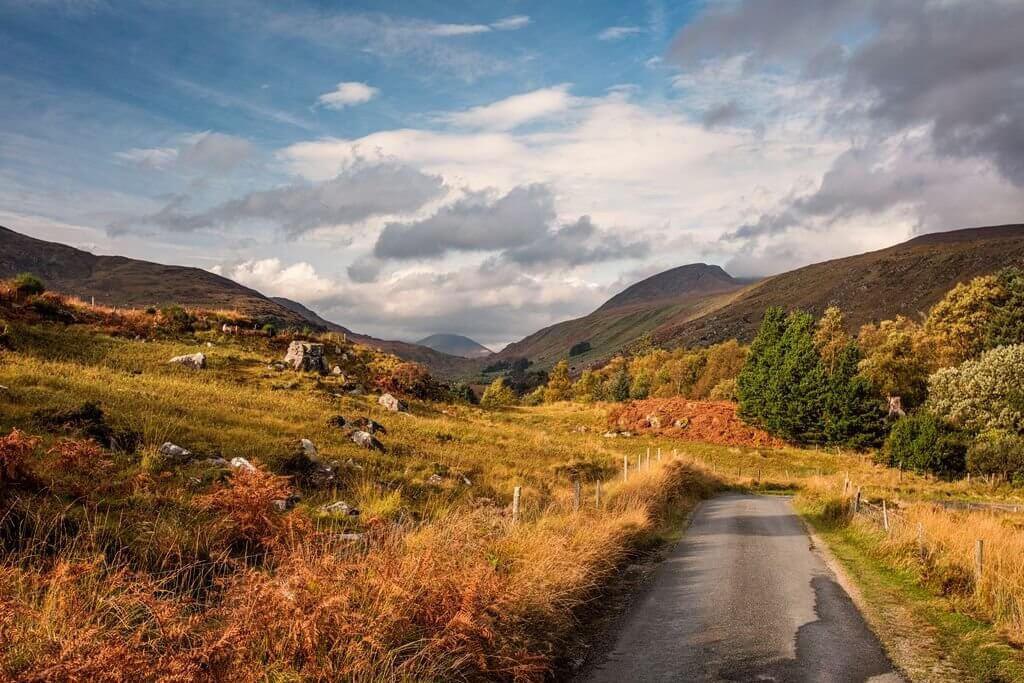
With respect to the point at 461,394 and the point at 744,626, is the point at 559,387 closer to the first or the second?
the point at 461,394

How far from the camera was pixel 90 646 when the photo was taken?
435 cm

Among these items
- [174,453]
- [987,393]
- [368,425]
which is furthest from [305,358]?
[987,393]

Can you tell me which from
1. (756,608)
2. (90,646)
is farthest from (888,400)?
(90,646)

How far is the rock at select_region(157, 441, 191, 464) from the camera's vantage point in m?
14.0

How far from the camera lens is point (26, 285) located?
32688 mm

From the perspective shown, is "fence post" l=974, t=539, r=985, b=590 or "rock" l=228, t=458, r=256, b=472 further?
"rock" l=228, t=458, r=256, b=472

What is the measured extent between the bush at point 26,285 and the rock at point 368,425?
70.7 ft

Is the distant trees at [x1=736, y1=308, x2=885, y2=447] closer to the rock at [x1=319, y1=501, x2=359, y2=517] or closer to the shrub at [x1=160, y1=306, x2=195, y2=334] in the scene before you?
the shrub at [x1=160, y1=306, x2=195, y2=334]

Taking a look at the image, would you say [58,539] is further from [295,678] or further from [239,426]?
[239,426]

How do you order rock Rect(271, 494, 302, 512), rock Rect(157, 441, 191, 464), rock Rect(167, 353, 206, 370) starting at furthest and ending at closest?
rock Rect(167, 353, 206, 370), rock Rect(157, 441, 191, 464), rock Rect(271, 494, 302, 512)

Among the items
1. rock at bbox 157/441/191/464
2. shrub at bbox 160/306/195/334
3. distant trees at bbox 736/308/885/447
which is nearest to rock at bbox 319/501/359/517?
rock at bbox 157/441/191/464

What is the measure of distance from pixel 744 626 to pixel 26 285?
127ft

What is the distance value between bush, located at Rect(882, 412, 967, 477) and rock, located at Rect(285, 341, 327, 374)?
4674 centimetres

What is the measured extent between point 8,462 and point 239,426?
9826 millimetres
